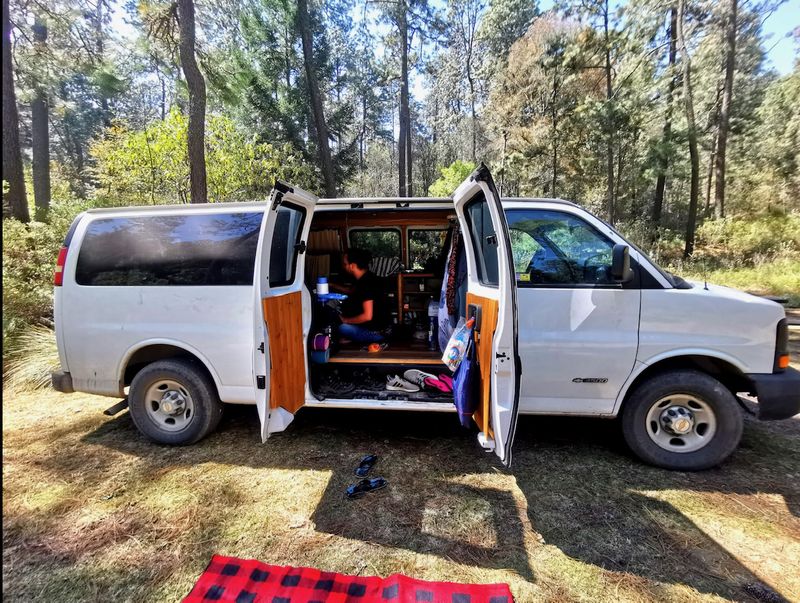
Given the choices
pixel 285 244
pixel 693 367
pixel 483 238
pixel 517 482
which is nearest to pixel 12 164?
pixel 285 244

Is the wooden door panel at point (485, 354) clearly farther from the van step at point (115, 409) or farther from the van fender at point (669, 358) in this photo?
the van step at point (115, 409)

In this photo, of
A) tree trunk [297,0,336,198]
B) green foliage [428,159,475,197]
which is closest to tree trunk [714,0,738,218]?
green foliage [428,159,475,197]

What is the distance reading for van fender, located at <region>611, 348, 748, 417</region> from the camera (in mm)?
3340

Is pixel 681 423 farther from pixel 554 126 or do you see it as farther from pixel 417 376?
pixel 554 126

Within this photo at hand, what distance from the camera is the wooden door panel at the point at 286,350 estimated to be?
3.38 m

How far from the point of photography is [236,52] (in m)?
12.9

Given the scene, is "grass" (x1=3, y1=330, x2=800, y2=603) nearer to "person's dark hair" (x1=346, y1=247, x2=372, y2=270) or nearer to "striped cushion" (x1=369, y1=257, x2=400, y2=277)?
"person's dark hair" (x1=346, y1=247, x2=372, y2=270)

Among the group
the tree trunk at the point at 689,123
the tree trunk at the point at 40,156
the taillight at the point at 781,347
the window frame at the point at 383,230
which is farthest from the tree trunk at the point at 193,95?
the tree trunk at the point at 689,123

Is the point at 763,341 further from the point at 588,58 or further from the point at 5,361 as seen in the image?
the point at 588,58

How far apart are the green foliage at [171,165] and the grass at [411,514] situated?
8851mm

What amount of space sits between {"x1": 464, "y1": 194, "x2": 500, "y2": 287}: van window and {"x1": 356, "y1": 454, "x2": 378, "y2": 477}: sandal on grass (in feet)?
5.93

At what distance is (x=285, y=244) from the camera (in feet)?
13.0

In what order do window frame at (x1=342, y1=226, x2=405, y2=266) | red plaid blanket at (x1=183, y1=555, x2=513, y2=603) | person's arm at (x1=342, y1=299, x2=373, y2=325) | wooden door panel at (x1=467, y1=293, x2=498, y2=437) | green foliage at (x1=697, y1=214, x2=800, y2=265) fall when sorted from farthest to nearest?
green foliage at (x1=697, y1=214, x2=800, y2=265)
window frame at (x1=342, y1=226, x2=405, y2=266)
person's arm at (x1=342, y1=299, x2=373, y2=325)
wooden door panel at (x1=467, y1=293, x2=498, y2=437)
red plaid blanket at (x1=183, y1=555, x2=513, y2=603)

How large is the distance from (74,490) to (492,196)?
12.9 ft
